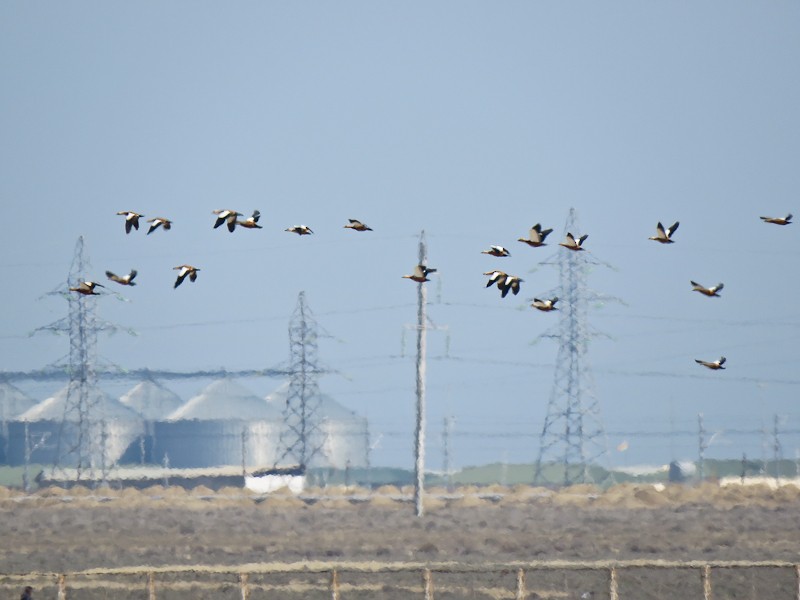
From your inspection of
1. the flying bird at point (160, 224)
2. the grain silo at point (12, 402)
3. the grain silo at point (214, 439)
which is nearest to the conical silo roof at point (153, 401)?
the grain silo at point (12, 402)

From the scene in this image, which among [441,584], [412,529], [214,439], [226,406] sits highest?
[226,406]

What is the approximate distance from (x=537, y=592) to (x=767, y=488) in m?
47.1

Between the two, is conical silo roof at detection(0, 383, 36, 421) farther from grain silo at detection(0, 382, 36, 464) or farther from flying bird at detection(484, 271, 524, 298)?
flying bird at detection(484, 271, 524, 298)

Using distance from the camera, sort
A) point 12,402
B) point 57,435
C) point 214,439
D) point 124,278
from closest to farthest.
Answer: point 124,278 → point 214,439 → point 57,435 → point 12,402

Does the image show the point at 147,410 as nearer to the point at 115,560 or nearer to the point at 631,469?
the point at 631,469

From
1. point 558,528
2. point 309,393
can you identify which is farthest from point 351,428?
point 558,528

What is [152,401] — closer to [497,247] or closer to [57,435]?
[57,435]

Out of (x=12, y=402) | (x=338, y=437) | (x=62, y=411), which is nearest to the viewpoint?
(x=338, y=437)

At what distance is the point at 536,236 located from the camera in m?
32.8

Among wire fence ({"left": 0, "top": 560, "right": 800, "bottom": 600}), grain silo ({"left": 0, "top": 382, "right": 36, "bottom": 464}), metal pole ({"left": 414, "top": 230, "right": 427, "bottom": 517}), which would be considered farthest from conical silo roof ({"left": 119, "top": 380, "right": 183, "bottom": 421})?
wire fence ({"left": 0, "top": 560, "right": 800, "bottom": 600})

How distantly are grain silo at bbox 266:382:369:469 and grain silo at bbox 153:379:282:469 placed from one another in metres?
5.19

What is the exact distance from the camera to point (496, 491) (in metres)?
93.3

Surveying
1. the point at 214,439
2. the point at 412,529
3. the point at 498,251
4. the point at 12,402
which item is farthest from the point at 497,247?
the point at 12,402

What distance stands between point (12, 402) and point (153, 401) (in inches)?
747
